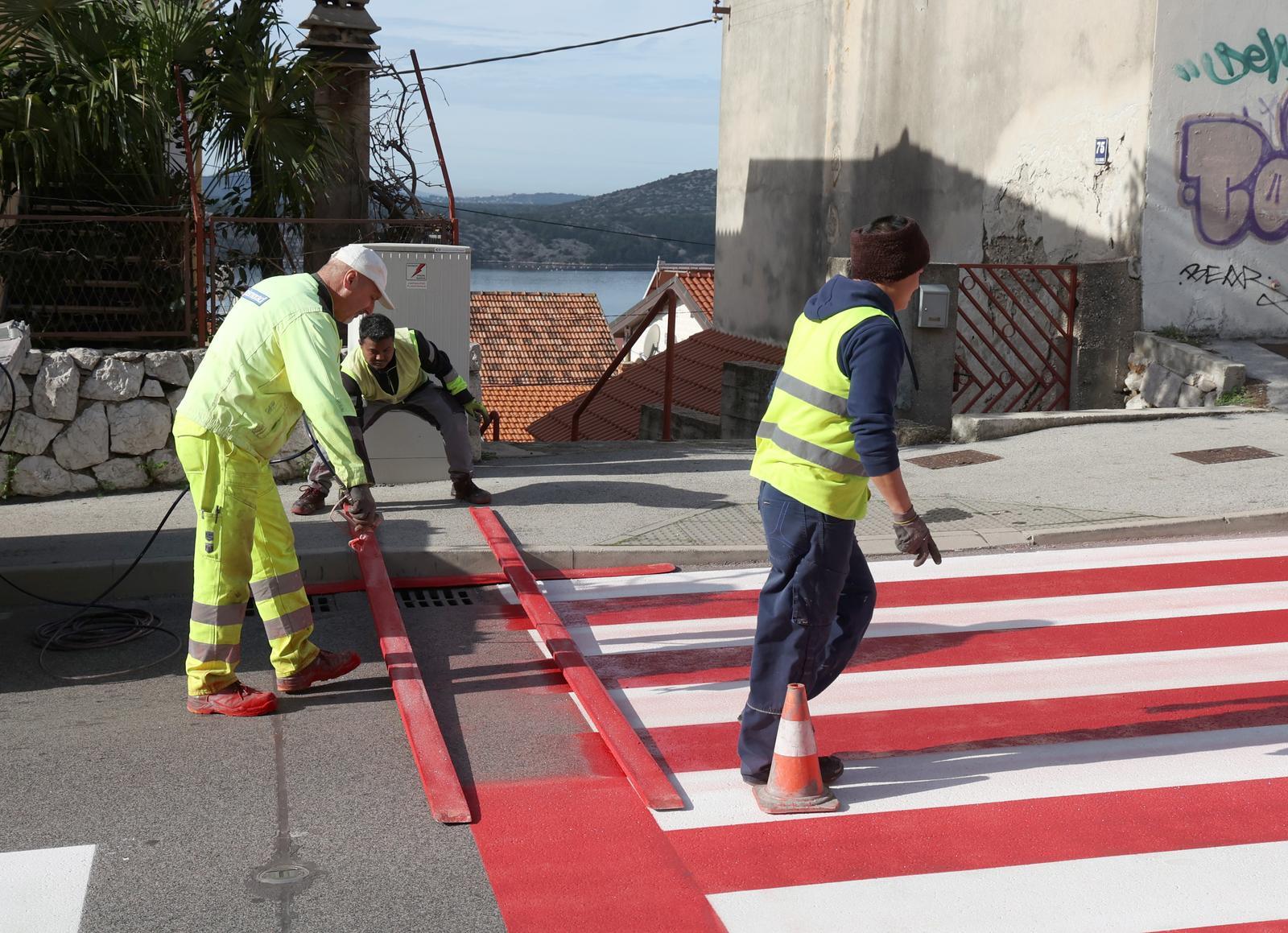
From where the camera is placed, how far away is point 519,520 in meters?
8.60

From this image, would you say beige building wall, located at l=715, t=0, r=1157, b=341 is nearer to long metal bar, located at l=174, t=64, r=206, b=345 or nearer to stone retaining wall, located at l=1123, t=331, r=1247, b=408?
stone retaining wall, located at l=1123, t=331, r=1247, b=408

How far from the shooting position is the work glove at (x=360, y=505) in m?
5.20

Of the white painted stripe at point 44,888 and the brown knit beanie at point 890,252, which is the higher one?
the brown knit beanie at point 890,252

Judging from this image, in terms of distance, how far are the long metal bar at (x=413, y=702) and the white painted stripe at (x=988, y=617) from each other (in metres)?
0.88

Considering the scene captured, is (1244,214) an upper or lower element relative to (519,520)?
upper

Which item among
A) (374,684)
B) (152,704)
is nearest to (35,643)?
(152,704)

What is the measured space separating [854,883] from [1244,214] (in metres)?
10.5

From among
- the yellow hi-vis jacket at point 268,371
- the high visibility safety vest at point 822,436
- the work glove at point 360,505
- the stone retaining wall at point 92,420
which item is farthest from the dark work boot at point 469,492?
the high visibility safety vest at point 822,436

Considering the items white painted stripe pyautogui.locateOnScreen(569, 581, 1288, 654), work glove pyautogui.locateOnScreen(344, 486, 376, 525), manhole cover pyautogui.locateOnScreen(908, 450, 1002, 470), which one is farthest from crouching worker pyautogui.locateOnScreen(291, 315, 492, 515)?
work glove pyautogui.locateOnScreen(344, 486, 376, 525)

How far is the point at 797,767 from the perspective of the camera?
463 centimetres

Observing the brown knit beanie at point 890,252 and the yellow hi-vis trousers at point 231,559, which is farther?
the yellow hi-vis trousers at point 231,559

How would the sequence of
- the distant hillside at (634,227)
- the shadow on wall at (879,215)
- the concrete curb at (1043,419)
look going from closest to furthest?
the concrete curb at (1043,419)
the shadow on wall at (879,215)
the distant hillside at (634,227)

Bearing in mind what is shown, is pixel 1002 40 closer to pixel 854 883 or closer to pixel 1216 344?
pixel 1216 344

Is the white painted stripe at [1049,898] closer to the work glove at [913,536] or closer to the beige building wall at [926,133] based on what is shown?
the work glove at [913,536]
